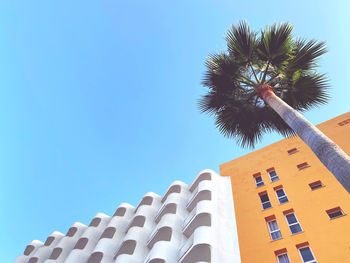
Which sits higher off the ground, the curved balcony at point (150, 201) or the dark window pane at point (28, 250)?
the curved balcony at point (150, 201)

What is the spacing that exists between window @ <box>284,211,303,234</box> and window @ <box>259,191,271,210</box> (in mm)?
1474

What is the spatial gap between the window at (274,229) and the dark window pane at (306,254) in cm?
147

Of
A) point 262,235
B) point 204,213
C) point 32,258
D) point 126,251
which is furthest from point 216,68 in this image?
point 32,258

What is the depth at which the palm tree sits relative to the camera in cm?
888

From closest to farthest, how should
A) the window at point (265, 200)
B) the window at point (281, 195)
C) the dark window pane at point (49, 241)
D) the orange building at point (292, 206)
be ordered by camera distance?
the orange building at point (292, 206) → the window at point (281, 195) → the window at point (265, 200) → the dark window pane at point (49, 241)

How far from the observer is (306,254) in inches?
470

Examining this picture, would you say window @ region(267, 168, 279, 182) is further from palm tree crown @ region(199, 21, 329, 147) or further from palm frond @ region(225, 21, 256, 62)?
palm frond @ region(225, 21, 256, 62)

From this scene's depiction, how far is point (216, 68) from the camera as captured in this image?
33.4 feet

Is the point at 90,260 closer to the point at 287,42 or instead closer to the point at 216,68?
the point at 216,68

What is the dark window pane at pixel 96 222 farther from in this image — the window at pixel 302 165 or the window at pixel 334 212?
the window at pixel 334 212

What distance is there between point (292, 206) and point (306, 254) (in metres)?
3.28

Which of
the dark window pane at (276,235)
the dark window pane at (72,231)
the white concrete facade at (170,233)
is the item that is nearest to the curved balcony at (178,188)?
the white concrete facade at (170,233)

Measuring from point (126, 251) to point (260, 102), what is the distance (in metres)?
13.0

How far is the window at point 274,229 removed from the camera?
45.0 ft
